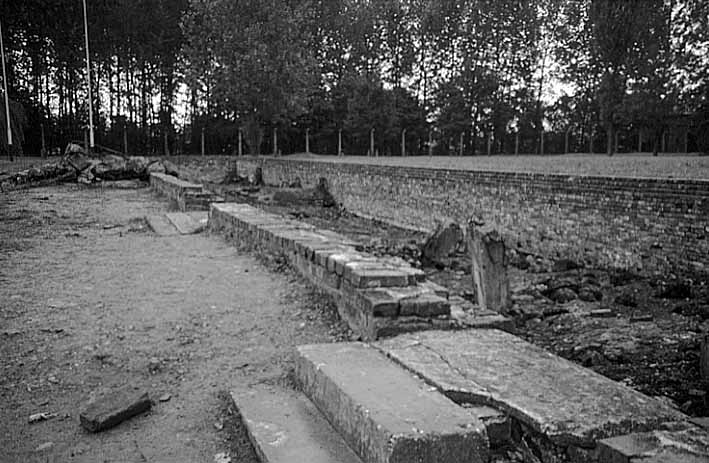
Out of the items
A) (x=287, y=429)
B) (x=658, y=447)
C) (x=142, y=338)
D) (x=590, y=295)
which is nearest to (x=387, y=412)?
(x=287, y=429)

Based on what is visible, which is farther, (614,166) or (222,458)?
(614,166)

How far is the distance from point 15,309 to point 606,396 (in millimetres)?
4683

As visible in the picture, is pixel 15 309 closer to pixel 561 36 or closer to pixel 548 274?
pixel 548 274

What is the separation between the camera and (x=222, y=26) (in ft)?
100.0

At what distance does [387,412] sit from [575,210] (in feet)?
30.7

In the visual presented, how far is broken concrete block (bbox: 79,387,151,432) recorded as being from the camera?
3357mm

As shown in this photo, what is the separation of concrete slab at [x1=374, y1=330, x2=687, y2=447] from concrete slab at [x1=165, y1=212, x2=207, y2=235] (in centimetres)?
677

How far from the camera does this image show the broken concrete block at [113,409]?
3.36 meters

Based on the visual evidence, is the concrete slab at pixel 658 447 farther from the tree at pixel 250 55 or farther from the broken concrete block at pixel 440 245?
the tree at pixel 250 55

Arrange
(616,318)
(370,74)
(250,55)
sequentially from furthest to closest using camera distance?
1. (370,74)
2. (250,55)
3. (616,318)

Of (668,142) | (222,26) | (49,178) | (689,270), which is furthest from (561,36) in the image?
(689,270)

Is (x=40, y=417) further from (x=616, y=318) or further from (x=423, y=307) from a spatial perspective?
(x=616, y=318)

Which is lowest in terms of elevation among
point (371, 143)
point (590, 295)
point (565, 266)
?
point (590, 295)

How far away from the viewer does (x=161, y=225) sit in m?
10.6
